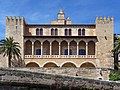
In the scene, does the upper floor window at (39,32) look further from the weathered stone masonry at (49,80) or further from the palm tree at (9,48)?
the weathered stone masonry at (49,80)

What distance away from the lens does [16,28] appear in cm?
5619

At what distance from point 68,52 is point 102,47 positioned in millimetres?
6780

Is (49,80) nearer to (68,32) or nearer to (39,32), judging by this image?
(68,32)

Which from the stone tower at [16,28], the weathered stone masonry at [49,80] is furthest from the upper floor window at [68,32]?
the weathered stone masonry at [49,80]

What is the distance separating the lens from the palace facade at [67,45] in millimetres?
55125

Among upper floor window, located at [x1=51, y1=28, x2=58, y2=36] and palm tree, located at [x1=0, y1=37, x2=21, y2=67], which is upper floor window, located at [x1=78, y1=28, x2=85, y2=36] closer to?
upper floor window, located at [x1=51, y1=28, x2=58, y2=36]

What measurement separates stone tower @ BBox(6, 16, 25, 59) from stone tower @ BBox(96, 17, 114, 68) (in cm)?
1500

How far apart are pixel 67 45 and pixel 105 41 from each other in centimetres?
758

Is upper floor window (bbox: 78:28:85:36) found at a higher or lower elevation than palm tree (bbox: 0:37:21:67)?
higher

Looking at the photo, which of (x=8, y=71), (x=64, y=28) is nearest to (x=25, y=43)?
(x=64, y=28)

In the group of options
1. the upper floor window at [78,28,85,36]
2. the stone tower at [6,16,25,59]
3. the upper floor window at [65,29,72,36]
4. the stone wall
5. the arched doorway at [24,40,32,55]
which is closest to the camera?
the stone wall

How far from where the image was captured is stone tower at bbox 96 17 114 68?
2167 inches

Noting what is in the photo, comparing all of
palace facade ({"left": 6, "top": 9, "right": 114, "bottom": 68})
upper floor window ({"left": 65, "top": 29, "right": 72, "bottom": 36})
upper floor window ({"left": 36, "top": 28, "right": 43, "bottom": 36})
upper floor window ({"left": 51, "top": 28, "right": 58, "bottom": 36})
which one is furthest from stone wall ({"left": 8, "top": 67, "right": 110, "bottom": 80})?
upper floor window ({"left": 36, "top": 28, "right": 43, "bottom": 36})

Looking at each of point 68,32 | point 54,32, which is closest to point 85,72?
point 68,32
